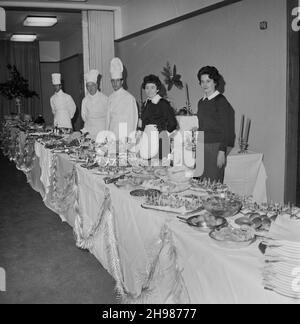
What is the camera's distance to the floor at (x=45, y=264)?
2.09 m

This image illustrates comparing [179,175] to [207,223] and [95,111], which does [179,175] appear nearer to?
[207,223]

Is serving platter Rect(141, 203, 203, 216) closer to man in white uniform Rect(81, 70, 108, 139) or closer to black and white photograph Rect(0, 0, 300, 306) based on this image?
black and white photograph Rect(0, 0, 300, 306)

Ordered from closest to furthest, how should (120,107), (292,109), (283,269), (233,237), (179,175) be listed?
(283,269) → (233,237) → (179,175) → (292,109) → (120,107)

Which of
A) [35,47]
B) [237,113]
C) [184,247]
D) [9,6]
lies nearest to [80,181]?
[184,247]

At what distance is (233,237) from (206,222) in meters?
0.16

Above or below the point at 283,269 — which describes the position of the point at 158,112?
above

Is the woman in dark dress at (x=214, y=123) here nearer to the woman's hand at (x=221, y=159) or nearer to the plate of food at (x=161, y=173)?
the woman's hand at (x=221, y=159)

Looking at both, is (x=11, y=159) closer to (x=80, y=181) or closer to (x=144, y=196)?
(x=80, y=181)

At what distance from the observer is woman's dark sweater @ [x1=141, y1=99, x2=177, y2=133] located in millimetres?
3045

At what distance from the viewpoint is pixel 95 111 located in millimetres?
4215

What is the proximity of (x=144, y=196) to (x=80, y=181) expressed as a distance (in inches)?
34.9

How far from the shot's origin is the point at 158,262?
1.61 meters

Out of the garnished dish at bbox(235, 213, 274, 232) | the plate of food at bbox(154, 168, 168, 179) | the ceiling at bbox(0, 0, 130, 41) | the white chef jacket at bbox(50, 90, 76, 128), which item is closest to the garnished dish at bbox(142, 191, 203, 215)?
the garnished dish at bbox(235, 213, 274, 232)

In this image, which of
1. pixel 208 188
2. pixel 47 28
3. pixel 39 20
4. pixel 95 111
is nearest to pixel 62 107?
pixel 95 111
